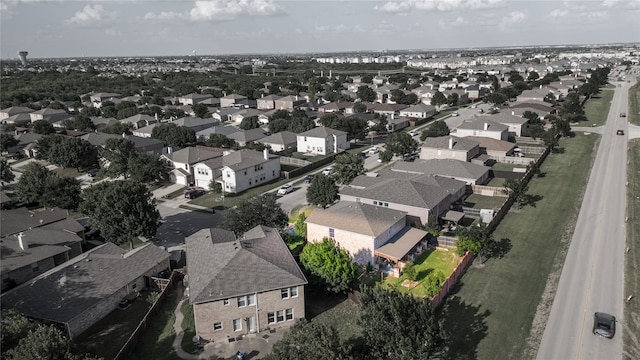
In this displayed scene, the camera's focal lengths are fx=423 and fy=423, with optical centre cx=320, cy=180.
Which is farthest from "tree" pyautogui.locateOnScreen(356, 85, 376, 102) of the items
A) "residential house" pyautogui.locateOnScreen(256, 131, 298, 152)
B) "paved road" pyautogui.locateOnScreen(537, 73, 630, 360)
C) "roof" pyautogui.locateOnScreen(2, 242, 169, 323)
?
"roof" pyautogui.locateOnScreen(2, 242, 169, 323)

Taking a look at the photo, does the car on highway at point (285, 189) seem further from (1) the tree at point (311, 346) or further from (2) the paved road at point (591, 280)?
(1) the tree at point (311, 346)

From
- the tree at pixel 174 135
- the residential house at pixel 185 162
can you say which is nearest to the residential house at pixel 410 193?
the residential house at pixel 185 162

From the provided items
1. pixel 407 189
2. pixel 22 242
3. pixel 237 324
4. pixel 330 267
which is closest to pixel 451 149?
pixel 407 189

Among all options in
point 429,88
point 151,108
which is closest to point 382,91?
point 429,88

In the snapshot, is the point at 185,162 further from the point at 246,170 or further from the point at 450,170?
the point at 450,170

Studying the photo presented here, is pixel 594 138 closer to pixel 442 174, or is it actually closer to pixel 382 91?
pixel 442 174
